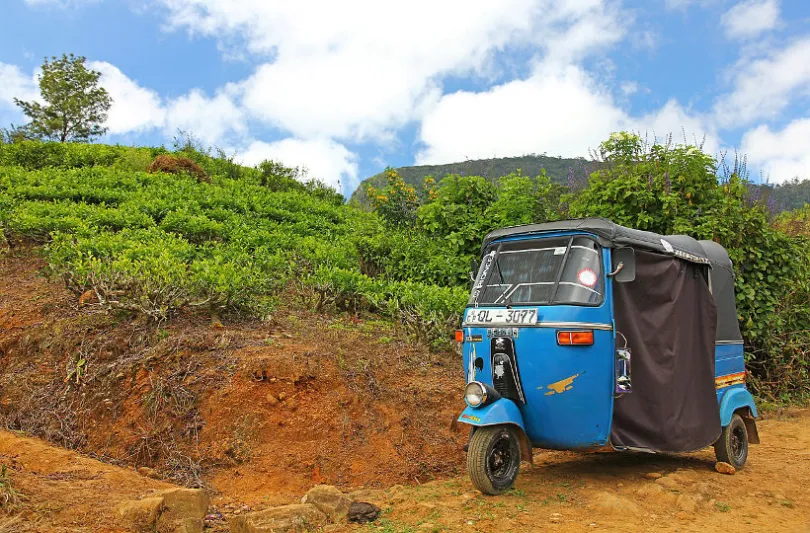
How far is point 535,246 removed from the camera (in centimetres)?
590

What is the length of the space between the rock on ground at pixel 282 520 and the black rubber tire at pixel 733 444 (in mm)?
4495

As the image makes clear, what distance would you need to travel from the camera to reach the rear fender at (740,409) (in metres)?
6.67

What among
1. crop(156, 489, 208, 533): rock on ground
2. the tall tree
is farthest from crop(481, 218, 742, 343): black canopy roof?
the tall tree

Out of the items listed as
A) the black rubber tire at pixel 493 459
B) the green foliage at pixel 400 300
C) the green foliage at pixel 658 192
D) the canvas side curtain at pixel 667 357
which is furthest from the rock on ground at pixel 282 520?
the green foliage at pixel 658 192

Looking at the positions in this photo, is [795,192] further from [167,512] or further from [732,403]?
[167,512]

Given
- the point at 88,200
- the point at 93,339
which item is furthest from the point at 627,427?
the point at 88,200

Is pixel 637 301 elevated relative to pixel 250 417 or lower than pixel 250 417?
elevated

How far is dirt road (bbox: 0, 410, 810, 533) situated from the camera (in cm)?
450

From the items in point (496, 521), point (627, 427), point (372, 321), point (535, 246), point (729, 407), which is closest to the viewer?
point (496, 521)

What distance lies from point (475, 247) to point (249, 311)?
4.67m

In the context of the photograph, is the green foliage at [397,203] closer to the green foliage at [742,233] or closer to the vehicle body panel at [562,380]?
the green foliage at [742,233]

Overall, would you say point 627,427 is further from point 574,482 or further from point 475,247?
point 475,247

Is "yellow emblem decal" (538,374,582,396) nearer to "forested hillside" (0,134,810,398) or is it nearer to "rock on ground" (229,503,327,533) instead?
"rock on ground" (229,503,327,533)

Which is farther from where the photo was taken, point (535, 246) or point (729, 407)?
point (729, 407)
